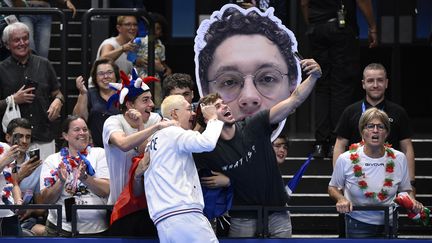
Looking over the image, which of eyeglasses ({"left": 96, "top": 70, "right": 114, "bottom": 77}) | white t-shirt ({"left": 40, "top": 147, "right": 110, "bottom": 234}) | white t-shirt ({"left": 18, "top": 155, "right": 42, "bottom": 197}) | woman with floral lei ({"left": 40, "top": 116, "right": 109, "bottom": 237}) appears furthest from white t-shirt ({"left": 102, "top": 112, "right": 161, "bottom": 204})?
eyeglasses ({"left": 96, "top": 70, "right": 114, "bottom": 77})

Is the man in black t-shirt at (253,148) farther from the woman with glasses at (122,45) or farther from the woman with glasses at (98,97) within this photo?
the woman with glasses at (122,45)

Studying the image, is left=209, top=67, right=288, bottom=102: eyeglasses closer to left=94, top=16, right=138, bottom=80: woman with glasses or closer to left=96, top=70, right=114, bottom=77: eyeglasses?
left=96, top=70, right=114, bottom=77: eyeglasses

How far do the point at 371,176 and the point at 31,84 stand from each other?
332cm

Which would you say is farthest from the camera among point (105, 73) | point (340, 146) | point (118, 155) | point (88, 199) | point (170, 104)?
point (105, 73)

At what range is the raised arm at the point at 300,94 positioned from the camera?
985 cm

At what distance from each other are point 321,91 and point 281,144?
1.67 metres

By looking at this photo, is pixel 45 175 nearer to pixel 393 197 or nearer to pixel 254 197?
pixel 254 197

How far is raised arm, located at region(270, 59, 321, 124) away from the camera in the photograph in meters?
9.85

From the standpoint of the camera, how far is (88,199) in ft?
34.9

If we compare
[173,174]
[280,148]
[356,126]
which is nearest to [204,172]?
[173,174]

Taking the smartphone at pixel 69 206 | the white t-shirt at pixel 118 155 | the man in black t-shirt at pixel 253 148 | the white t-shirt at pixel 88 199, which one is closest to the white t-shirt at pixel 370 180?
the man in black t-shirt at pixel 253 148

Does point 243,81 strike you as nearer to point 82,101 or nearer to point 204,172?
point 204,172

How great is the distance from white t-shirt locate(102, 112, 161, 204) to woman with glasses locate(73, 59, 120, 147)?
4.64 feet

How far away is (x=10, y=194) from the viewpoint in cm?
1072
